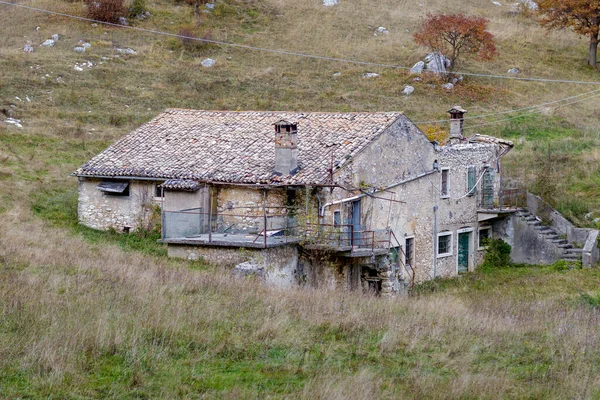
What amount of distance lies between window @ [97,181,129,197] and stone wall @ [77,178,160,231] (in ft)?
0.39

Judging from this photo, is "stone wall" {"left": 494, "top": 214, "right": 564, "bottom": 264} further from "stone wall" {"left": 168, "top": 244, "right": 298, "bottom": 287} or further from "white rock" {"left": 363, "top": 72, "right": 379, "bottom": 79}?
"white rock" {"left": 363, "top": 72, "right": 379, "bottom": 79}

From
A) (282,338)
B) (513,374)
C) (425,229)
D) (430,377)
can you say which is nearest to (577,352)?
(513,374)

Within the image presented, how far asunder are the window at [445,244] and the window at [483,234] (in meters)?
2.44

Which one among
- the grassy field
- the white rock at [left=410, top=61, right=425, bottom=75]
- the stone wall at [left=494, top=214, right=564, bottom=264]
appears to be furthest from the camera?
the white rock at [left=410, top=61, right=425, bottom=75]

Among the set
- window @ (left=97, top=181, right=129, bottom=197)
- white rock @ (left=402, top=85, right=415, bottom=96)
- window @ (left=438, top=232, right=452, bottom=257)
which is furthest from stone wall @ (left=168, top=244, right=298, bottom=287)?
white rock @ (left=402, top=85, right=415, bottom=96)

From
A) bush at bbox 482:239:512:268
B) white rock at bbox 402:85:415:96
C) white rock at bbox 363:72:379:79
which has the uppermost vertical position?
white rock at bbox 363:72:379:79

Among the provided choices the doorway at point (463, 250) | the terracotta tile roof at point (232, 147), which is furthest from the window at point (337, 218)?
the doorway at point (463, 250)

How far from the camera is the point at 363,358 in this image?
38.7ft

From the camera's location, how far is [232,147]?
27.2 metres

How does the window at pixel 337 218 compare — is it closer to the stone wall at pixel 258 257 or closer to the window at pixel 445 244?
the stone wall at pixel 258 257

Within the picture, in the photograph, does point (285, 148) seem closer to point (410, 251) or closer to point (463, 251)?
Result: point (410, 251)

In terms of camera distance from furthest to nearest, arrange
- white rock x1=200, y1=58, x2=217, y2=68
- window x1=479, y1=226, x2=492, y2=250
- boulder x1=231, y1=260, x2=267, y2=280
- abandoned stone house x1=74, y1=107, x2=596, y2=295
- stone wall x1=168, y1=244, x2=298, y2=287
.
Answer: white rock x1=200, y1=58, x2=217, y2=68 → window x1=479, y1=226, x2=492, y2=250 → abandoned stone house x1=74, y1=107, x2=596, y2=295 → stone wall x1=168, y1=244, x2=298, y2=287 → boulder x1=231, y1=260, x2=267, y2=280

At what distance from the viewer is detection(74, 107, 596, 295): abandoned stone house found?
924 inches

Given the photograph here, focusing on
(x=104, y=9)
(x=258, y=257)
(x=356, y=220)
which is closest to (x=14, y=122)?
(x=104, y=9)
